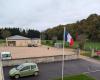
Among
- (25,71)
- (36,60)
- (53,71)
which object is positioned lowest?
(53,71)

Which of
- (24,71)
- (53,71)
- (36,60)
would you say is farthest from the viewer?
(36,60)

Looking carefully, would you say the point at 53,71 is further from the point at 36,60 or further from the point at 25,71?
the point at 36,60

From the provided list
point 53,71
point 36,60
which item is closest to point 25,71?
point 53,71

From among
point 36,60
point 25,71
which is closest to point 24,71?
point 25,71

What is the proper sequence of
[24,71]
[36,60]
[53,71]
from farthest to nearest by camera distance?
[36,60] < [53,71] < [24,71]

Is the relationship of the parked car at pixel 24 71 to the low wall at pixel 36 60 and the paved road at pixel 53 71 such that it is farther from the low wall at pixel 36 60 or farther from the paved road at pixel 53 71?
the low wall at pixel 36 60

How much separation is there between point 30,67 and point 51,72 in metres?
2.99

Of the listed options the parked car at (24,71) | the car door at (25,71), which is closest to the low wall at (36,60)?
the parked car at (24,71)

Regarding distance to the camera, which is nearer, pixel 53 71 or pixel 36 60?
pixel 53 71

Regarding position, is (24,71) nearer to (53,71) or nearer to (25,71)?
(25,71)

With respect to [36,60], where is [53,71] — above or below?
below

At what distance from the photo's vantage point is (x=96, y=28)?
73375 millimetres

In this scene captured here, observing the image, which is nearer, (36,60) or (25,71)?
(25,71)

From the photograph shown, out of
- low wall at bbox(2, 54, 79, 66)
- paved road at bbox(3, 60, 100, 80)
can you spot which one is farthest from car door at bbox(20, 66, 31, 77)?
low wall at bbox(2, 54, 79, 66)
